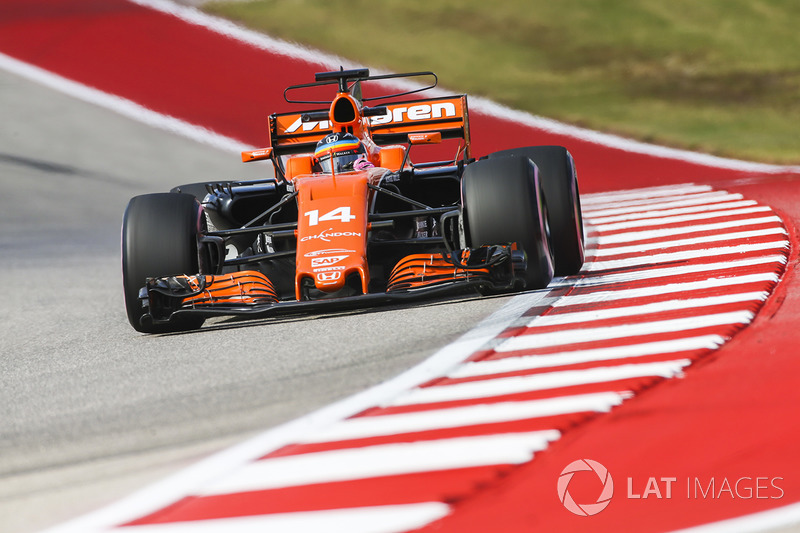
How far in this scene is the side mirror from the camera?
836 cm

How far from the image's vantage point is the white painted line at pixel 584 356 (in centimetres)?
480

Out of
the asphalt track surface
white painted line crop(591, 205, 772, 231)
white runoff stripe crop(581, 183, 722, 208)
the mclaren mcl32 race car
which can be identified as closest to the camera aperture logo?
the asphalt track surface

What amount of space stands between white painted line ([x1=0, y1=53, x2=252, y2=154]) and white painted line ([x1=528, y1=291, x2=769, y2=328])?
43.7ft

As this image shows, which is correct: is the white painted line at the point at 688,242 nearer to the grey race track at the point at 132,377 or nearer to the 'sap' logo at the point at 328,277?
the grey race track at the point at 132,377

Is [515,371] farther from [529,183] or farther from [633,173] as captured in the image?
[633,173]

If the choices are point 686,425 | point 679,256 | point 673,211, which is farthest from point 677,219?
point 686,425

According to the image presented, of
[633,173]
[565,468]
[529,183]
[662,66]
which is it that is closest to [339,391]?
[565,468]

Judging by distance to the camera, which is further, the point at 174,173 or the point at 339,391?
the point at 174,173

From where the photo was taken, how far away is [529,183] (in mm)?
6590

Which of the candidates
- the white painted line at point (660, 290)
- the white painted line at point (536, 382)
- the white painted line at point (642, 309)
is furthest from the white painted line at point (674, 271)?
the white painted line at point (536, 382)

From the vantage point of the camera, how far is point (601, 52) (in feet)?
77.7

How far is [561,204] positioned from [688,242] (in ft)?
5.85

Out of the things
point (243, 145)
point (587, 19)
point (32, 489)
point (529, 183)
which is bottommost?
point (32, 489)

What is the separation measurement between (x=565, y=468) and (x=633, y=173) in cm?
1370
